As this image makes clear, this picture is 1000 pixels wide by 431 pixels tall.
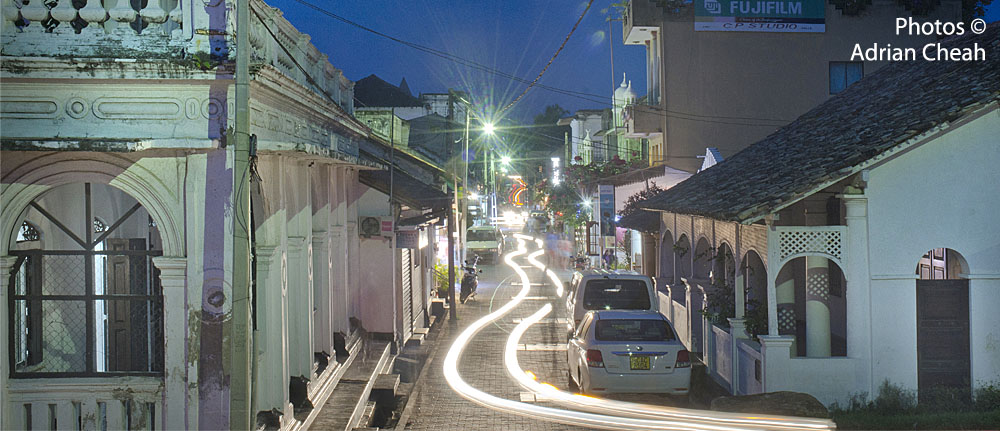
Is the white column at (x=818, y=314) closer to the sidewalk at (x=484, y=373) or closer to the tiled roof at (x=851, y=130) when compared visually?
the tiled roof at (x=851, y=130)

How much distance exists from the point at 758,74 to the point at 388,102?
2295 cm

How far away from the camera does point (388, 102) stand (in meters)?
47.8

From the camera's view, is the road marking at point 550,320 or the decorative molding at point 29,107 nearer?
the decorative molding at point 29,107

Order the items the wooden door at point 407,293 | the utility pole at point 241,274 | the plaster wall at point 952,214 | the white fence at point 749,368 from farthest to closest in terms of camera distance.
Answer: the wooden door at point 407,293, the white fence at point 749,368, the plaster wall at point 952,214, the utility pole at point 241,274

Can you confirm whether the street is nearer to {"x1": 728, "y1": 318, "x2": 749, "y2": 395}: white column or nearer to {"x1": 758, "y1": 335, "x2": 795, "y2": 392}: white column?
{"x1": 728, "y1": 318, "x2": 749, "y2": 395}: white column

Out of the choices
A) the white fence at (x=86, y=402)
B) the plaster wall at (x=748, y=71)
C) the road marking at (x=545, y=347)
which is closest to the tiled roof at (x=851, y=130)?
the road marking at (x=545, y=347)

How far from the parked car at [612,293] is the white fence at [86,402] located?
9738 millimetres

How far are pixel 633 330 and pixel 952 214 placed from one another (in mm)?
5081

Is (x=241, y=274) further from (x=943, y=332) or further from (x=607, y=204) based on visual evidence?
(x=607, y=204)

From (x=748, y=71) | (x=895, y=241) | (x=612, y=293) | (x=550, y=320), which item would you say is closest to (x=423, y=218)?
(x=550, y=320)

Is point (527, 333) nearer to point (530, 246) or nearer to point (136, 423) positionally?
point (136, 423)

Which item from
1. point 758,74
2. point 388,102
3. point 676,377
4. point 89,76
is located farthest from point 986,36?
point 388,102

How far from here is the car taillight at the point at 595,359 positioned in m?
12.6

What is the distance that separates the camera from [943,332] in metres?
12.7
